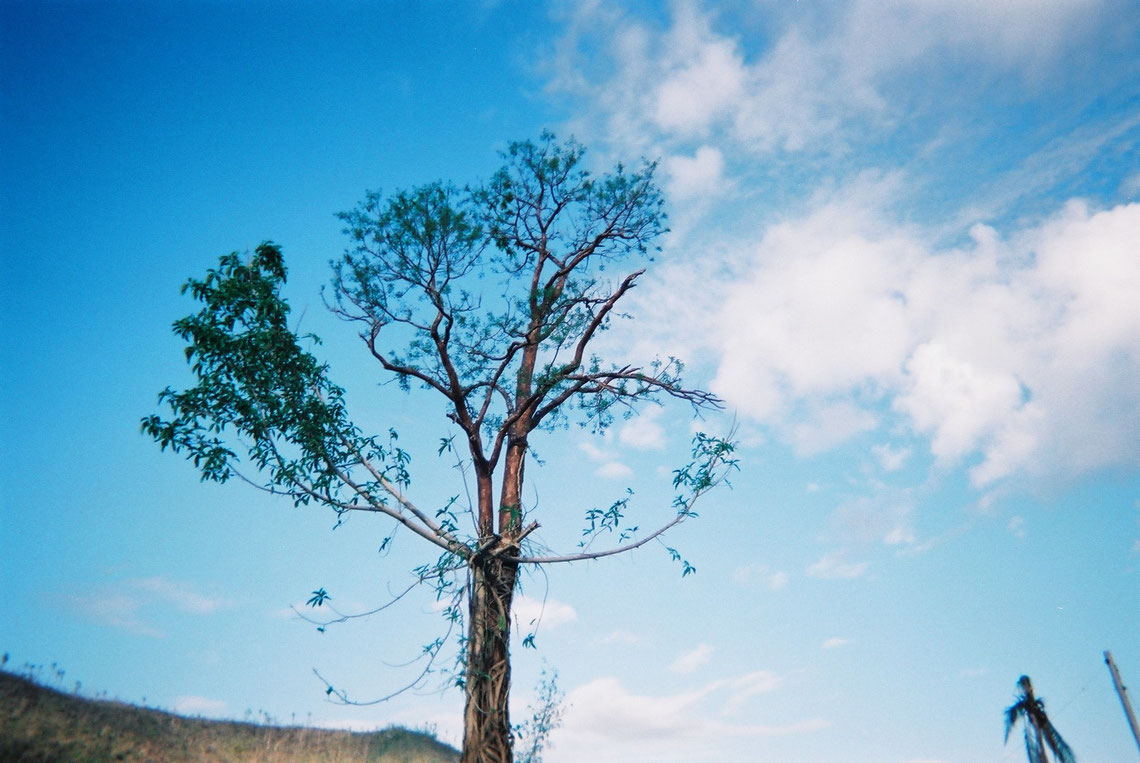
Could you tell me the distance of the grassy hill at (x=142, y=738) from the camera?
1103cm

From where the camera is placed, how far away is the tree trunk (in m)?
11.1

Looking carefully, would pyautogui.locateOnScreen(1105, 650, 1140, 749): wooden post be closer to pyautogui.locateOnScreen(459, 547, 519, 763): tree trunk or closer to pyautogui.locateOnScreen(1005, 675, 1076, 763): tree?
pyautogui.locateOnScreen(1005, 675, 1076, 763): tree

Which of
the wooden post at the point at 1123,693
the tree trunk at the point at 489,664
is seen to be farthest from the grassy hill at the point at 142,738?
the wooden post at the point at 1123,693

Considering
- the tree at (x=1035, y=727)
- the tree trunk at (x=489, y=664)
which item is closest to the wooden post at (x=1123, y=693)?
the tree at (x=1035, y=727)

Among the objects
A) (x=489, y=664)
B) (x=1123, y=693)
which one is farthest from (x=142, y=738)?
(x=1123, y=693)

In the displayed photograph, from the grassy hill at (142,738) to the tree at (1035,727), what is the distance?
812 inches

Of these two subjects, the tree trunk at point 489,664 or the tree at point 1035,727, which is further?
the tree at point 1035,727

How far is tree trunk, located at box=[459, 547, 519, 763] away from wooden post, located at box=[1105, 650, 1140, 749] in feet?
58.1

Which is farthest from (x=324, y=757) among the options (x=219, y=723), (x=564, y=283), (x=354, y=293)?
(x=564, y=283)

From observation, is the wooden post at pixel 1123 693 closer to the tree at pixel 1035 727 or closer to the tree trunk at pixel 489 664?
the tree at pixel 1035 727

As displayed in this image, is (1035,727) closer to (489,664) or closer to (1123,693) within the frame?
(1123,693)

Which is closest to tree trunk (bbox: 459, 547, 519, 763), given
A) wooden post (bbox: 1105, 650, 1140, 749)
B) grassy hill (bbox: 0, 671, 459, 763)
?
grassy hill (bbox: 0, 671, 459, 763)

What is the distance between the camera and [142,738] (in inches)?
501

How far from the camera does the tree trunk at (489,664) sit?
1111 cm
